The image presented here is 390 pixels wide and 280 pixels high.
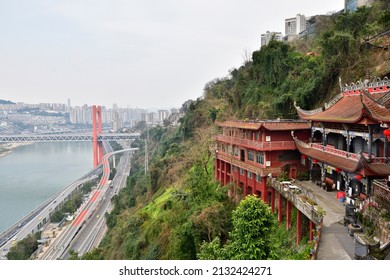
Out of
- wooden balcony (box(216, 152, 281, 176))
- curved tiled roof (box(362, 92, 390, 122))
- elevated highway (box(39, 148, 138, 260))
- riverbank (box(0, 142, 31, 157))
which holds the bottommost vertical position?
elevated highway (box(39, 148, 138, 260))

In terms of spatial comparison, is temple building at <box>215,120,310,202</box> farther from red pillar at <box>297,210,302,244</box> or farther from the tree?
the tree

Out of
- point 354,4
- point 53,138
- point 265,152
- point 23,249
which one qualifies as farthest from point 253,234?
point 53,138

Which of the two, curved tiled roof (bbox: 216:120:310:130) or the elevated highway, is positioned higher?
curved tiled roof (bbox: 216:120:310:130)

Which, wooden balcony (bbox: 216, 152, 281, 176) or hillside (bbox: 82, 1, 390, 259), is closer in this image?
hillside (bbox: 82, 1, 390, 259)

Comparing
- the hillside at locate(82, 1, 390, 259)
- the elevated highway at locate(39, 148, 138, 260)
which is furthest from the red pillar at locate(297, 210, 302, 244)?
the elevated highway at locate(39, 148, 138, 260)

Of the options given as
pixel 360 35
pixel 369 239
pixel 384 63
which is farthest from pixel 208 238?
pixel 360 35

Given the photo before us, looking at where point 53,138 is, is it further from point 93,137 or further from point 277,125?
point 277,125
